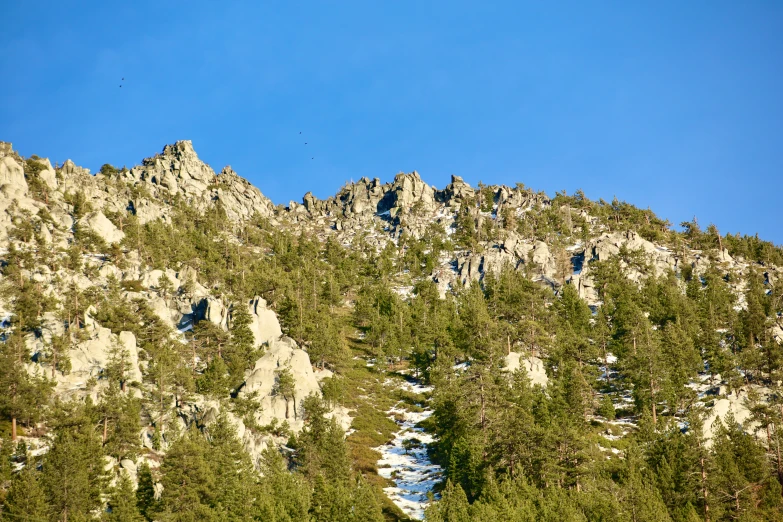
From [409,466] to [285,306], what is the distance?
41.9 m

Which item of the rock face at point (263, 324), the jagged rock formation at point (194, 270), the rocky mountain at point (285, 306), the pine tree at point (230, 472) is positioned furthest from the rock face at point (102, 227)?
the pine tree at point (230, 472)

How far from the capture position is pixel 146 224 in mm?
138750

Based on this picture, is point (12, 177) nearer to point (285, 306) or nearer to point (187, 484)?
point (285, 306)

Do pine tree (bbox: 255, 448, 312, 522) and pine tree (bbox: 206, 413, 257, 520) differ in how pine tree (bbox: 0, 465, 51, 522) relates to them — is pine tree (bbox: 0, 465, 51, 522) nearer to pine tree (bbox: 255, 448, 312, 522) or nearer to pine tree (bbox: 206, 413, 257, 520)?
pine tree (bbox: 206, 413, 257, 520)

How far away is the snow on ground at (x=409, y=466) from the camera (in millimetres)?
58719

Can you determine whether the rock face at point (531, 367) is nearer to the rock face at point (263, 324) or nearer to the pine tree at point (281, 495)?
the rock face at point (263, 324)

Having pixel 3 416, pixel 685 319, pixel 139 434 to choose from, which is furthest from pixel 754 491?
pixel 3 416

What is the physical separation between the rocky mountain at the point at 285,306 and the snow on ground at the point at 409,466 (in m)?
0.73

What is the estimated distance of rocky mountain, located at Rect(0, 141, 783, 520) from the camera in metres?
67.8

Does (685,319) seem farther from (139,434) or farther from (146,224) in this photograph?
(146,224)

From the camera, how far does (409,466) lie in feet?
226

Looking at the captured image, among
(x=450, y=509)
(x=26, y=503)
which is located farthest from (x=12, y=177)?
(x=450, y=509)

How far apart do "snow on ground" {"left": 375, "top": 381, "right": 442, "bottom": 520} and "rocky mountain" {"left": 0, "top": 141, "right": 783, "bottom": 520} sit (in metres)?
0.73

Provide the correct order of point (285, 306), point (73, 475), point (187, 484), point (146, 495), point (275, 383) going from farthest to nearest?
point (285, 306) → point (275, 383) → point (146, 495) → point (187, 484) → point (73, 475)
